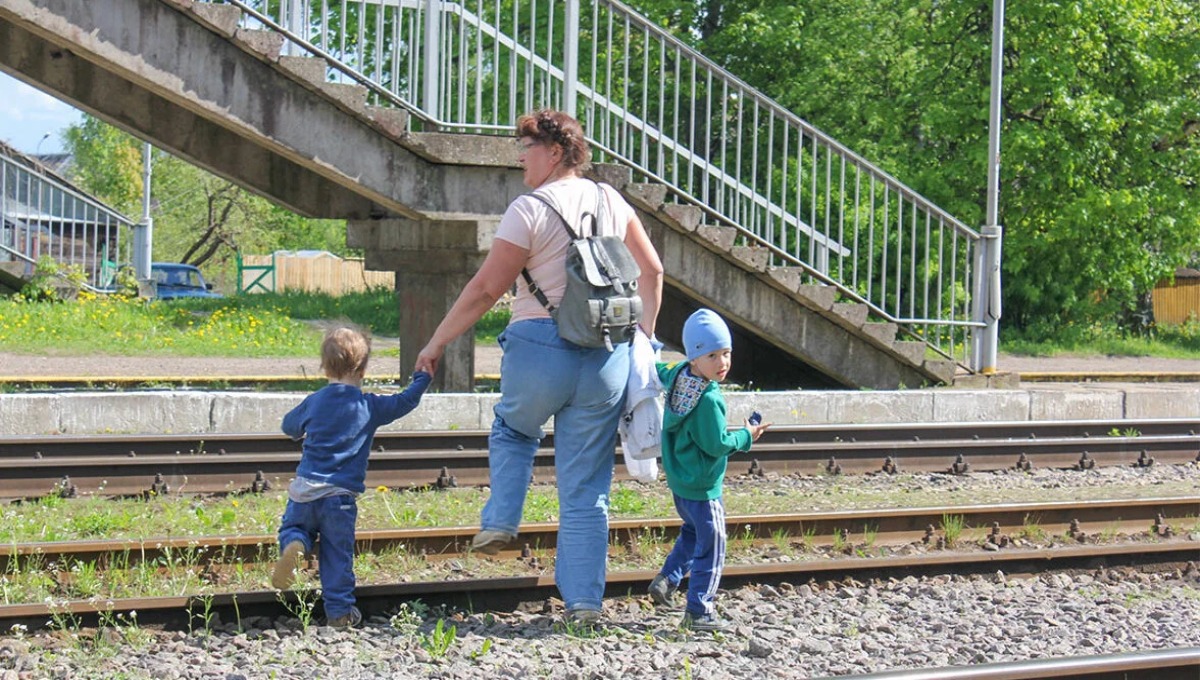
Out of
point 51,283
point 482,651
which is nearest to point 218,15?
point 482,651

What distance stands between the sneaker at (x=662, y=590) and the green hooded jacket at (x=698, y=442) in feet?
1.74

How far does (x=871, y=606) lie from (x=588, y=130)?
7.04 m

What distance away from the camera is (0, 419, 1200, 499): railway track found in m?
8.92

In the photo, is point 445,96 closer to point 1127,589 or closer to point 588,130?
point 588,130

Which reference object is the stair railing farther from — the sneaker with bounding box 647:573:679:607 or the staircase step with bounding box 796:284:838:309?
the sneaker with bounding box 647:573:679:607

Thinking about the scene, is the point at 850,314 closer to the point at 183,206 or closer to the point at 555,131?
the point at 555,131

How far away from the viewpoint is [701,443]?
581 cm

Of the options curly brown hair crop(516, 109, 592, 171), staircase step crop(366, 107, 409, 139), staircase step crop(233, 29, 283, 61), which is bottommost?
curly brown hair crop(516, 109, 592, 171)

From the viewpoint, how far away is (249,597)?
19.2 feet

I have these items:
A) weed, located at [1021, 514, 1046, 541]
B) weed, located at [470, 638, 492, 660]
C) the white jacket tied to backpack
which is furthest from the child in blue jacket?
weed, located at [1021, 514, 1046, 541]

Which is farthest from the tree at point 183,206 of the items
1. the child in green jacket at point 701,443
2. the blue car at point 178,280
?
the child in green jacket at point 701,443

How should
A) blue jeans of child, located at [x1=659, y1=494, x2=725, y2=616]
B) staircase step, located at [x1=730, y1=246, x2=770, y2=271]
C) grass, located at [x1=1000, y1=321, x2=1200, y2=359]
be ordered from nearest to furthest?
1. blue jeans of child, located at [x1=659, y1=494, x2=725, y2=616]
2. staircase step, located at [x1=730, y1=246, x2=770, y2=271]
3. grass, located at [x1=1000, y1=321, x2=1200, y2=359]

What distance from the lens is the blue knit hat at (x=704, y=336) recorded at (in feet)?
19.0

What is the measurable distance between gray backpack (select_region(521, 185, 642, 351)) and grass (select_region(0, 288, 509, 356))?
15.4 meters
